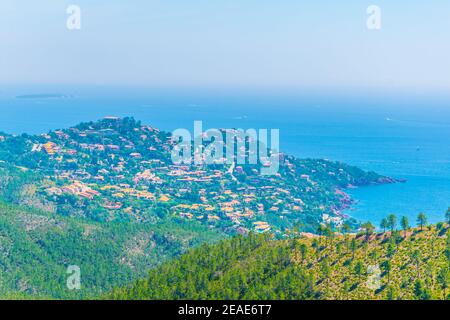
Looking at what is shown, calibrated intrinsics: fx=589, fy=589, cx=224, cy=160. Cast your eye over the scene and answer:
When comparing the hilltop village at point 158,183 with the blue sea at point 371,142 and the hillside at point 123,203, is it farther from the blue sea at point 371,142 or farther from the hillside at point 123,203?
the blue sea at point 371,142

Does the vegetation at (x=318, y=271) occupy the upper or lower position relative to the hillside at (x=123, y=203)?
upper

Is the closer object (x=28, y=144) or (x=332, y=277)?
(x=332, y=277)

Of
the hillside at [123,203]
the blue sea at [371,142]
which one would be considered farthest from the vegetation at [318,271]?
the blue sea at [371,142]

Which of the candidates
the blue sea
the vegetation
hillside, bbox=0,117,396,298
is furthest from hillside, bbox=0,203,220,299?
the blue sea

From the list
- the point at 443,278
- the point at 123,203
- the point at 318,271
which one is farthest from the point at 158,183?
the point at 443,278

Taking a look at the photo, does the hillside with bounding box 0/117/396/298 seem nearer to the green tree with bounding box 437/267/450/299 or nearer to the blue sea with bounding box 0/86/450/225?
the blue sea with bounding box 0/86/450/225
